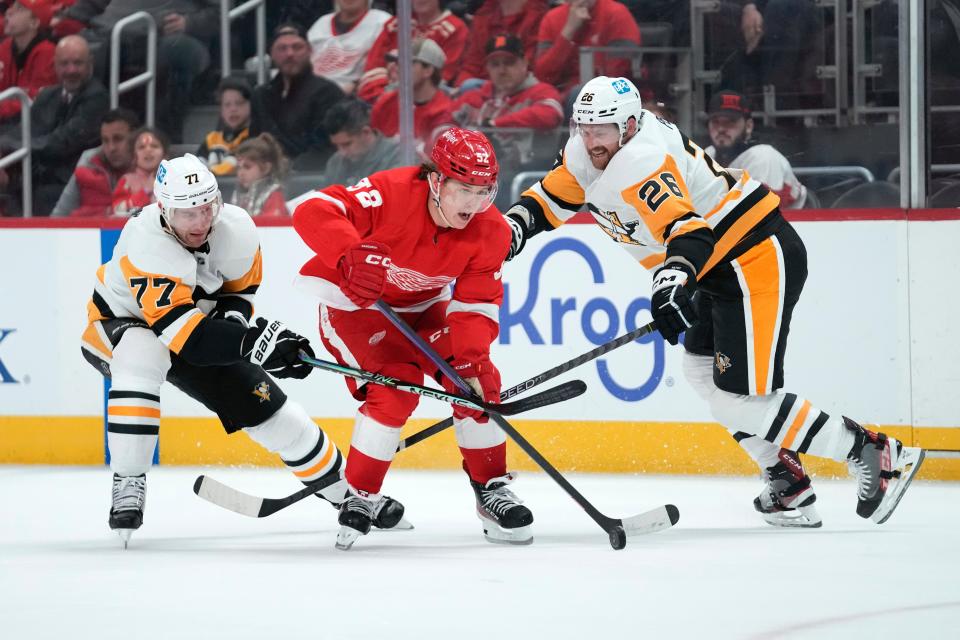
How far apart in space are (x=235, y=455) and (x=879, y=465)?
2.35 metres

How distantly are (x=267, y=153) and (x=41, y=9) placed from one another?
1158mm

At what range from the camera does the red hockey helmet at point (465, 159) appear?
9.79ft

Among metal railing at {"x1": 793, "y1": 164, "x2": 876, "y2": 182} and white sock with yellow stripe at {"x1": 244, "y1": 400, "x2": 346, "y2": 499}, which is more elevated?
metal railing at {"x1": 793, "y1": 164, "x2": 876, "y2": 182}

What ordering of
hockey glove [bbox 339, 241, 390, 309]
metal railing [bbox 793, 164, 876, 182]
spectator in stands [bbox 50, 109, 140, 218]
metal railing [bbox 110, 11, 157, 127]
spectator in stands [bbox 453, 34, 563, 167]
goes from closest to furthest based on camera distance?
hockey glove [bbox 339, 241, 390, 309], metal railing [bbox 793, 164, 876, 182], spectator in stands [bbox 453, 34, 563, 167], spectator in stands [bbox 50, 109, 140, 218], metal railing [bbox 110, 11, 157, 127]

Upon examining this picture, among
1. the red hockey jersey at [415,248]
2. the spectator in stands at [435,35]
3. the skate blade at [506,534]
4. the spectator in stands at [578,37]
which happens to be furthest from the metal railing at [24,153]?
the skate blade at [506,534]

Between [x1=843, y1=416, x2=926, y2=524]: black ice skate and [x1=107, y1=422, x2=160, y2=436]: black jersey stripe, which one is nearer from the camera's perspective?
[x1=107, y1=422, x2=160, y2=436]: black jersey stripe

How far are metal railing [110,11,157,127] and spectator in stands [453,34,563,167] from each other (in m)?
1.22

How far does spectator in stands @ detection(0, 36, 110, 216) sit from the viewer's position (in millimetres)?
5078

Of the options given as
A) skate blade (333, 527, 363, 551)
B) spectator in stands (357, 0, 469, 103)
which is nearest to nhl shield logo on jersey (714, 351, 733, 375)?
skate blade (333, 527, 363, 551)

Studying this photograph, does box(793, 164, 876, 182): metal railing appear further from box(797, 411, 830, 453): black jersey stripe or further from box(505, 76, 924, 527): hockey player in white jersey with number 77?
box(797, 411, 830, 453): black jersey stripe

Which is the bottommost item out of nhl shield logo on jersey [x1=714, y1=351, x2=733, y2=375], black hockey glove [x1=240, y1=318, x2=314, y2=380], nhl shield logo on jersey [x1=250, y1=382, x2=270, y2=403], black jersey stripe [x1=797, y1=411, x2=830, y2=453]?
black jersey stripe [x1=797, y1=411, x2=830, y2=453]

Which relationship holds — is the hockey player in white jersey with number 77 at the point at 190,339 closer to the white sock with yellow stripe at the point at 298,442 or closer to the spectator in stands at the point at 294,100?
the white sock with yellow stripe at the point at 298,442

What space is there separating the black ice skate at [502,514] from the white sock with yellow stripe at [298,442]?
0.42m

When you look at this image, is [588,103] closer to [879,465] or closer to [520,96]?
[879,465]
